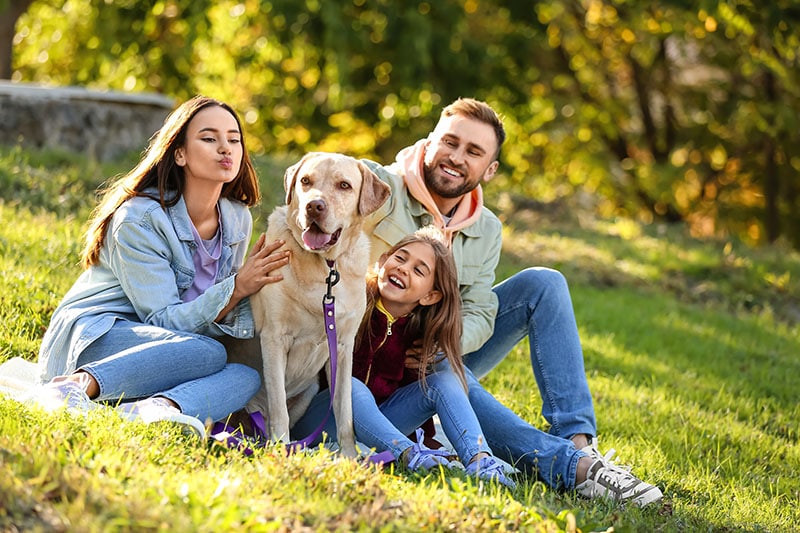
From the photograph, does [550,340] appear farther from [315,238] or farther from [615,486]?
[315,238]

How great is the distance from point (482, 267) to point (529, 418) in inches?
35.8

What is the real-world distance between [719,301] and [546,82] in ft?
24.8

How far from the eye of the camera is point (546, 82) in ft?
53.5

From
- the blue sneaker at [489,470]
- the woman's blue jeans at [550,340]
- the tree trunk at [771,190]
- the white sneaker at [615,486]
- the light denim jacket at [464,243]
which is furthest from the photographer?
the tree trunk at [771,190]

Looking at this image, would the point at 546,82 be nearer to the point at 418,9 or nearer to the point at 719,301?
the point at 418,9

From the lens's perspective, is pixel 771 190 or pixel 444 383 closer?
pixel 444 383

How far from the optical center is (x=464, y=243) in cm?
481

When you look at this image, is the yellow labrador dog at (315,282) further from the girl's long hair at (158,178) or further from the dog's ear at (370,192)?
the girl's long hair at (158,178)

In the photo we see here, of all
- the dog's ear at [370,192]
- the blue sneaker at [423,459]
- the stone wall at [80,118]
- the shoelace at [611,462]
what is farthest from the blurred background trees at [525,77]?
the blue sneaker at [423,459]

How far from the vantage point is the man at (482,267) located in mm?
4445

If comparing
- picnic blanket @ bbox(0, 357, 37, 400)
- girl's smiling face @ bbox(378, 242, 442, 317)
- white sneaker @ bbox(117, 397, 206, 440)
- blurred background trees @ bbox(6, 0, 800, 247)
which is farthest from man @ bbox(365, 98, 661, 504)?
blurred background trees @ bbox(6, 0, 800, 247)

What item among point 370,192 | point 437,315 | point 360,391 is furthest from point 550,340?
point 370,192

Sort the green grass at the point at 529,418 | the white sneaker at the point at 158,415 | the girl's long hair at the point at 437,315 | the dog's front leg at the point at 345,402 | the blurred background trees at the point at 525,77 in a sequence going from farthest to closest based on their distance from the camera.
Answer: the blurred background trees at the point at 525,77, the girl's long hair at the point at 437,315, the dog's front leg at the point at 345,402, the white sneaker at the point at 158,415, the green grass at the point at 529,418

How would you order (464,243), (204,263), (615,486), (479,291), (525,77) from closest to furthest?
(615,486)
(204,263)
(479,291)
(464,243)
(525,77)
